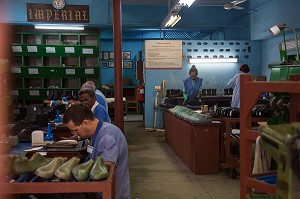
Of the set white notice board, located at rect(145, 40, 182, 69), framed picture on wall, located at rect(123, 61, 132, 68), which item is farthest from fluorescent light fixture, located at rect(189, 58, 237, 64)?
framed picture on wall, located at rect(123, 61, 132, 68)

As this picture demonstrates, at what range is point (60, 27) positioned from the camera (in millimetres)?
10500

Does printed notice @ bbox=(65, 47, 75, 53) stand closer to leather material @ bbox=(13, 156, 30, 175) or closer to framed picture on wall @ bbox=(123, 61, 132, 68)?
framed picture on wall @ bbox=(123, 61, 132, 68)

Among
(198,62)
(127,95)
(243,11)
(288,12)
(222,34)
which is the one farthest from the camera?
(127,95)

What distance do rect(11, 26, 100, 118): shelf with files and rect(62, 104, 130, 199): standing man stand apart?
26.7 ft

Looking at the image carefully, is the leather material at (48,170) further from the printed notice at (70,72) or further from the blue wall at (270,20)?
the printed notice at (70,72)

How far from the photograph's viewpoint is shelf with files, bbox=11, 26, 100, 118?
10.6 m

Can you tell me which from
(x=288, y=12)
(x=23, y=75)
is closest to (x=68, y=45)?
(x=23, y=75)

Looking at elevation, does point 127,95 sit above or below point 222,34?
below

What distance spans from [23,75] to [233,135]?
7.67m

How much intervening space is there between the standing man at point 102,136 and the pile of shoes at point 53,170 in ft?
1.08

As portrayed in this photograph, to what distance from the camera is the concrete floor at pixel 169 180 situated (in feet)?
15.6

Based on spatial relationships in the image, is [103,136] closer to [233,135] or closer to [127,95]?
[233,135]

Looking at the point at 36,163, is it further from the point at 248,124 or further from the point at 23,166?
the point at 248,124

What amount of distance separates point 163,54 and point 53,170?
8190 millimetres
